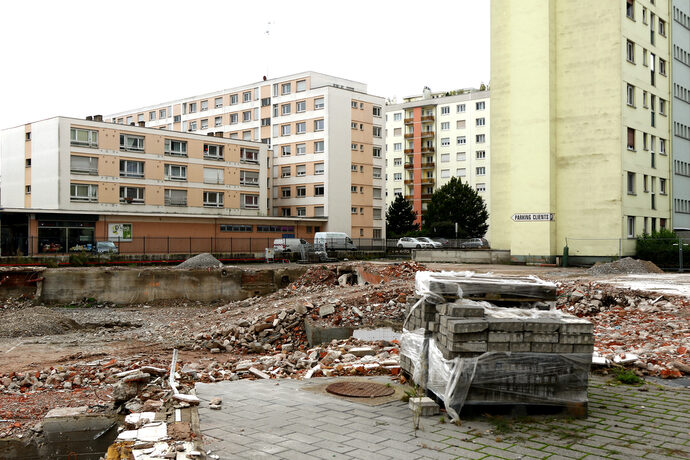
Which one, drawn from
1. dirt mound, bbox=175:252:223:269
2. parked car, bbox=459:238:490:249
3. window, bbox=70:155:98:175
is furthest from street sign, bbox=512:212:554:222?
window, bbox=70:155:98:175

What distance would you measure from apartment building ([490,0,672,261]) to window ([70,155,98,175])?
35.5m

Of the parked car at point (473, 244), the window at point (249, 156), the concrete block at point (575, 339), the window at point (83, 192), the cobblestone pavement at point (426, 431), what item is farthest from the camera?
the window at point (249, 156)

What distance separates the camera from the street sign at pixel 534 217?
37906 millimetres

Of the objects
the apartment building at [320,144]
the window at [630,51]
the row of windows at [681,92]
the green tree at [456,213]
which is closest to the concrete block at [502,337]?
the window at [630,51]

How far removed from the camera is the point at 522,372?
233 inches

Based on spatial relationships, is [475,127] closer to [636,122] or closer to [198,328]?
[636,122]

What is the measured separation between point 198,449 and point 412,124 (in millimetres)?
90194

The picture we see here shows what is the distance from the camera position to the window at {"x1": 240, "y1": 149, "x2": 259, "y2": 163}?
2431 inches

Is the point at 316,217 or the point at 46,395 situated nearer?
the point at 46,395

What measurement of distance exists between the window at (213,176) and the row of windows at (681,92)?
1633 inches

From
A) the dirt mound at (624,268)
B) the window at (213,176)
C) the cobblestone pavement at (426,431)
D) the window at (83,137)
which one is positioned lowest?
the cobblestone pavement at (426,431)

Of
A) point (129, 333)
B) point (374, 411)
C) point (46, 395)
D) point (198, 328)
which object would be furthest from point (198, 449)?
point (129, 333)

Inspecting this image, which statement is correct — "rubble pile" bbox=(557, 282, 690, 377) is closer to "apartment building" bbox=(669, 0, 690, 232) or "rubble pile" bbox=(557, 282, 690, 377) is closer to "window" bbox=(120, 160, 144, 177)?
"apartment building" bbox=(669, 0, 690, 232)

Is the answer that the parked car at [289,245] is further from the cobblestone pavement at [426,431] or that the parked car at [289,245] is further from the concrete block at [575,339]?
the concrete block at [575,339]
